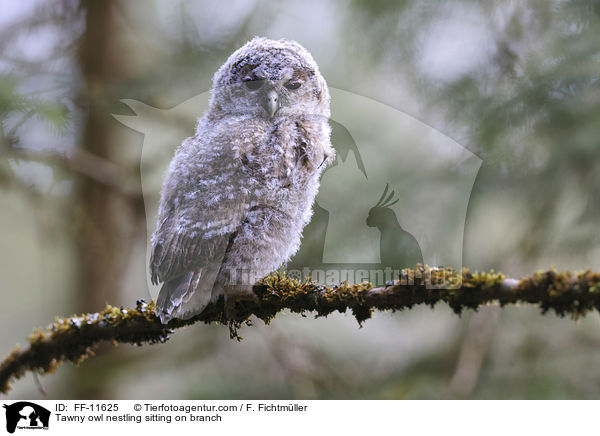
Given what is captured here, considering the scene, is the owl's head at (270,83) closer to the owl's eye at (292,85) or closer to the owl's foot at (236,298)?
the owl's eye at (292,85)

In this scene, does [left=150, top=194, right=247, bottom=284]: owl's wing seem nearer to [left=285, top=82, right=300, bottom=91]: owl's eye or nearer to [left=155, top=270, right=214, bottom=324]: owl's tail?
[left=155, top=270, right=214, bottom=324]: owl's tail

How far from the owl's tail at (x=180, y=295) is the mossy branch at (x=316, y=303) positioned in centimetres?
7

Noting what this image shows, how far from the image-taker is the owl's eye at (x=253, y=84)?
45.2 inches

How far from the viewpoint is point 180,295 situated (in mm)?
940

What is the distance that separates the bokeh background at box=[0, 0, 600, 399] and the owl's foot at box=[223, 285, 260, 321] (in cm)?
40

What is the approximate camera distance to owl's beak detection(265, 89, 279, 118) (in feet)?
3.66

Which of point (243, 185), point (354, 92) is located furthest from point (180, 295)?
point (354, 92)

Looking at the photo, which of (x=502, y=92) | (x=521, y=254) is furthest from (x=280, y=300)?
(x=502, y=92)

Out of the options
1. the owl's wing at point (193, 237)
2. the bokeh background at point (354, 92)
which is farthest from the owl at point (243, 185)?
the bokeh background at point (354, 92)

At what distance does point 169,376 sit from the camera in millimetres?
1882

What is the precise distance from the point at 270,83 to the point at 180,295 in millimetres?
567
